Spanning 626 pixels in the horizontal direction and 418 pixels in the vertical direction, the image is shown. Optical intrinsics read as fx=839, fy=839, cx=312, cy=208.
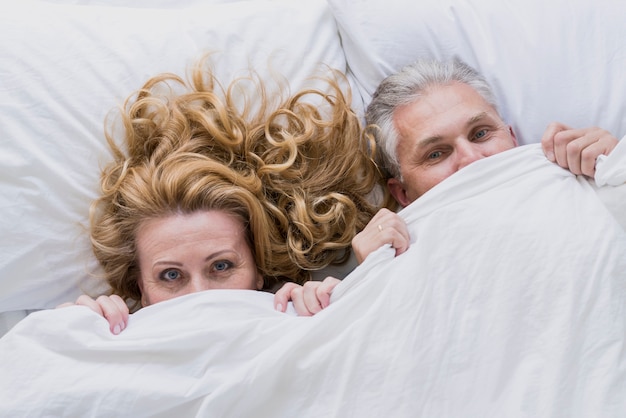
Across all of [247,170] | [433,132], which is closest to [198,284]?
[247,170]

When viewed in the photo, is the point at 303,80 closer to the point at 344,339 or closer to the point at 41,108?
the point at 41,108

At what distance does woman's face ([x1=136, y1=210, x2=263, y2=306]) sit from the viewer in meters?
1.55

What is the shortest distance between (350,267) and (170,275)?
1.28 ft

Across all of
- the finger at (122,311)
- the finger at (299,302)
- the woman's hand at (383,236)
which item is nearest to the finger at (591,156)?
the woman's hand at (383,236)

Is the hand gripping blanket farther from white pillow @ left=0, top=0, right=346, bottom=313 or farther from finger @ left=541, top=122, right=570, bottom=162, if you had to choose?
white pillow @ left=0, top=0, right=346, bottom=313

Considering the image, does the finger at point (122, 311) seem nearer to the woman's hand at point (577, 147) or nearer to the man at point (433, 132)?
the man at point (433, 132)

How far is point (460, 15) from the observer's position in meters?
1.81

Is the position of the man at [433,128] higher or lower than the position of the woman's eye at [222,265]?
higher

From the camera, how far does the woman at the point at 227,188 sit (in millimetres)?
1582

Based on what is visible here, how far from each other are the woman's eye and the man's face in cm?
40

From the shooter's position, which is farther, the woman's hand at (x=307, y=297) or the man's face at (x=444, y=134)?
the man's face at (x=444, y=134)

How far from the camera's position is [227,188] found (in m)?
1.62

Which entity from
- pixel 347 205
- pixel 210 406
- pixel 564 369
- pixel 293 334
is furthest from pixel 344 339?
pixel 347 205

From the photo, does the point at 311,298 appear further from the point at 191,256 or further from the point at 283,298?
the point at 191,256
